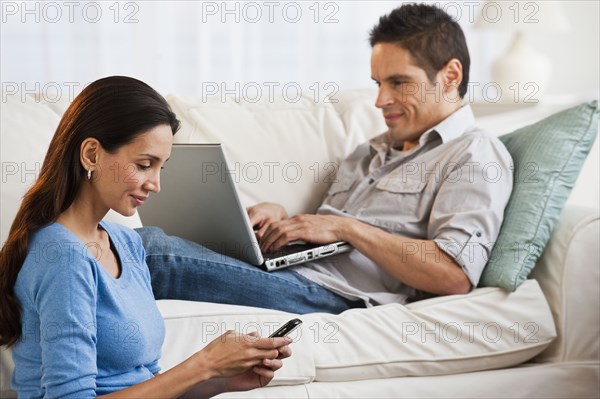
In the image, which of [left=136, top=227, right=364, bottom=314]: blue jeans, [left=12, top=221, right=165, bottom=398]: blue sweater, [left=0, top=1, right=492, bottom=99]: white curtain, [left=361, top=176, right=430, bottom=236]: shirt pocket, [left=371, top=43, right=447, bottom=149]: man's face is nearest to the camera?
[left=12, top=221, right=165, bottom=398]: blue sweater

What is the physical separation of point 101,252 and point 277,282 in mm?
653

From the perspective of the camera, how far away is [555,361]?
6.24ft

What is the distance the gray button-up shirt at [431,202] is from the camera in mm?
1883

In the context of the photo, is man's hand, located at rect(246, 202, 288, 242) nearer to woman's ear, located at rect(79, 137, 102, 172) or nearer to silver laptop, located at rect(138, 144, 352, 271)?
silver laptop, located at rect(138, 144, 352, 271)

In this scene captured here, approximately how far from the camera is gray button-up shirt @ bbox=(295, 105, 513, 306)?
6.18 ft

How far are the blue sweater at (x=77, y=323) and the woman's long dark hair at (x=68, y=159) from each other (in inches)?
0.8

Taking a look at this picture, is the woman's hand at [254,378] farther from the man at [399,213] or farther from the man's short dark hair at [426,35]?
the man's short dark hair at [426,35]

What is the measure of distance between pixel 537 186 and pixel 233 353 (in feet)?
A: 3.44

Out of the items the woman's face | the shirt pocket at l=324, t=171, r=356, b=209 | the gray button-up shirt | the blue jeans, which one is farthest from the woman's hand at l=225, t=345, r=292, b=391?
the shirt pocket at l=324, t=171, r=356, b=209

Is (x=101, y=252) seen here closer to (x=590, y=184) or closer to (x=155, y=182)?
(x=155, y=182)

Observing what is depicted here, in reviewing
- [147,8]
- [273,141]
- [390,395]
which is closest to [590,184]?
[273,141]

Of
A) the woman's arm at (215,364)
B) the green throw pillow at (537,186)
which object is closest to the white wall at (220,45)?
the green throw pillow at (537,186)

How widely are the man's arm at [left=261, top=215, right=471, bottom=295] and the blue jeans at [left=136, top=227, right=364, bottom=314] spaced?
0.37ft

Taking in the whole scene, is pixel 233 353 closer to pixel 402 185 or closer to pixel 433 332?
pixel 433 332
